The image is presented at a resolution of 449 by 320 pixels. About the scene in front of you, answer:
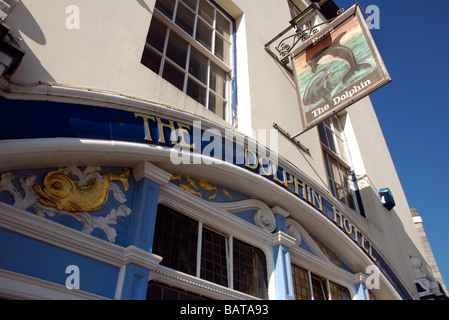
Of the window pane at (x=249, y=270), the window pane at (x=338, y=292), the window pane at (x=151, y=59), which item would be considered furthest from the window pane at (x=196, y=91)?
the window pane at (x=338, y=292)

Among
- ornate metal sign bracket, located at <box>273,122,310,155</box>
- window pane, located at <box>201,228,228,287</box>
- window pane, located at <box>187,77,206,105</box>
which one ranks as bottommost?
window pane, located at <box>201,228,228,287</box>

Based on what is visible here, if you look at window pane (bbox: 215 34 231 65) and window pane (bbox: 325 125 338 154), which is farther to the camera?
window pane (bbox: 325 125 338 154)

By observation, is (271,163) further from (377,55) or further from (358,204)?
(358,204)

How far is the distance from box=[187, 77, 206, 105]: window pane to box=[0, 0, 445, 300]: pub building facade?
24 mm

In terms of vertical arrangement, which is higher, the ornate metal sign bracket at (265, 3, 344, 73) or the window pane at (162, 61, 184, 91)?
the ornate metal sign bracket at (265, 3, 344, 73)

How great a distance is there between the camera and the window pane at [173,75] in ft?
19.7

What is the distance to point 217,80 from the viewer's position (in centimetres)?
706

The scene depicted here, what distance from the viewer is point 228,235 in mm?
5098

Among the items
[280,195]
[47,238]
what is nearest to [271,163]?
[280,195]

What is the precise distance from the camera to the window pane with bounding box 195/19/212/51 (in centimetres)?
727

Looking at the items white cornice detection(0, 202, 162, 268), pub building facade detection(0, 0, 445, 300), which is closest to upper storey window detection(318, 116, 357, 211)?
pub building facade detection(0, 0, 445, 300)

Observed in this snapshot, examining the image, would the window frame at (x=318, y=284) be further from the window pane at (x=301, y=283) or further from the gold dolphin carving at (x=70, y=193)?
the gold dolphin carving at (x=70, y=193)

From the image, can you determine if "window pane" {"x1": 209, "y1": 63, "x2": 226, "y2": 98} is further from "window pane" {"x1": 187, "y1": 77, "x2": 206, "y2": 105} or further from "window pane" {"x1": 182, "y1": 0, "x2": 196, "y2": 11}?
"window pane" {"x1": 182, "y1": 0, "x2": 196, "y2": 11}

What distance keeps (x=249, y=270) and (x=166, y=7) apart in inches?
187
